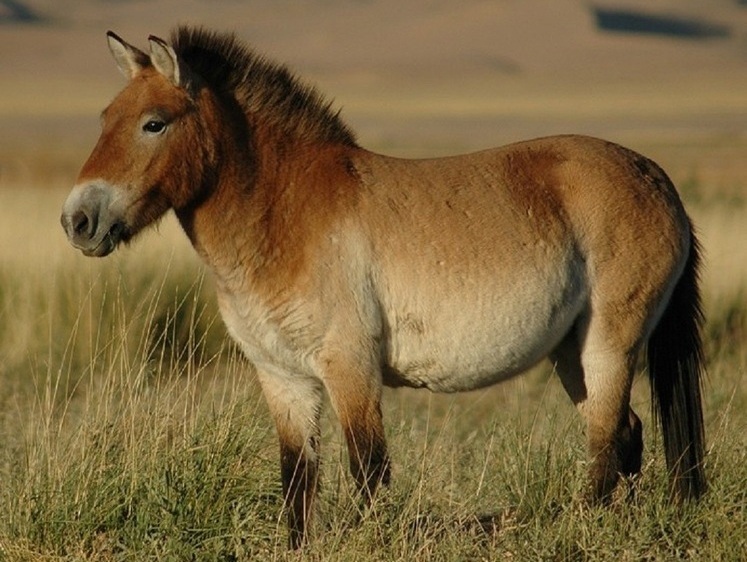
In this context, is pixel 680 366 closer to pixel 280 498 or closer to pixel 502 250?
pixel 502 250

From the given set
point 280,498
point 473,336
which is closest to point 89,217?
point 280,498

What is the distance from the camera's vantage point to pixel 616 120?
8425cm

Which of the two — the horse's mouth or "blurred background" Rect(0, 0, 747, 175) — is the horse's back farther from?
"blurred background" Rect(0, 0, 747, 175)

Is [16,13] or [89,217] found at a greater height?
[89,217]

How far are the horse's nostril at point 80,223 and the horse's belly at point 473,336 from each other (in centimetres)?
146

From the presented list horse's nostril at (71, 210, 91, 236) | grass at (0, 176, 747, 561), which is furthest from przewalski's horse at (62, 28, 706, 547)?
grass at (0, 176, 747, 561)

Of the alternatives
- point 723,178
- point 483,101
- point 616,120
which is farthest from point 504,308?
point 483,101

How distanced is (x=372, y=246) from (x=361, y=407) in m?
0.77

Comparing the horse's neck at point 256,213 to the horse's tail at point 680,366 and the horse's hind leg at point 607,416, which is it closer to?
the horse's hind leg at point 607,416

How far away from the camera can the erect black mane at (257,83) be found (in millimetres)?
6035

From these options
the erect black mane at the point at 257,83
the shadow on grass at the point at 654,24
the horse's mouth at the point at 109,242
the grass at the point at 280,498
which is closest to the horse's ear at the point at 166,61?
the erect black mane at the point at 257,83

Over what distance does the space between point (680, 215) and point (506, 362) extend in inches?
52.0

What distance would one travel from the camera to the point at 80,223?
552 cm

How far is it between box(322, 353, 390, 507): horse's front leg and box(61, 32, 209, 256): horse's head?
1.09 metres
